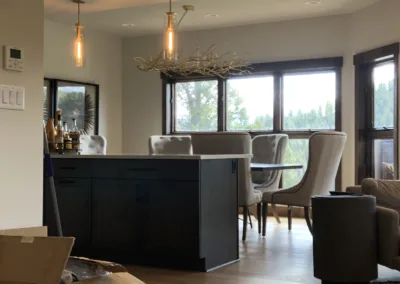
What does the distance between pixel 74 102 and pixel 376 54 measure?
4.06 metres

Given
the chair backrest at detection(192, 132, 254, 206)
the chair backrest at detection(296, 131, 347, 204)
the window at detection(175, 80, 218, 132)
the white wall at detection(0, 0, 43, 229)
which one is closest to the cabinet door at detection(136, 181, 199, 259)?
the chair backrest at detection(192, 132, 254, 206)

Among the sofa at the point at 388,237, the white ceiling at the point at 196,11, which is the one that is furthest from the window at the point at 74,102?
the sofa at the point at 388,237

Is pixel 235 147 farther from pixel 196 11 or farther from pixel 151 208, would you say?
pixel 196 11

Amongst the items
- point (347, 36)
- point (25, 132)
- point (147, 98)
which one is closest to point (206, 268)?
point (25, 132)

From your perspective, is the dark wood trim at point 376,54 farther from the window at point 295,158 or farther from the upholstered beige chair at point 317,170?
the upholstered beige chair at point 317,170

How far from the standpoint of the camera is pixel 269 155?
20.9 ft

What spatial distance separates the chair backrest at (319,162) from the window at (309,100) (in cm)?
199

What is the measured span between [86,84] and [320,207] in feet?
16.8

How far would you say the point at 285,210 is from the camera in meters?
7.49

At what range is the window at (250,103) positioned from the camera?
7642 mm

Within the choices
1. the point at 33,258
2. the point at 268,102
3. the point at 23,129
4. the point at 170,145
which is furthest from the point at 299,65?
the point at 33,258

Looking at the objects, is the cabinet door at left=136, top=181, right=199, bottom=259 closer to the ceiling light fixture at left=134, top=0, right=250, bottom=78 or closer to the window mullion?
the ceiling light fixture at left=134, top=0, right=250, bottom=78

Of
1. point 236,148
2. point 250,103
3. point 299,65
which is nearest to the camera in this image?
point 236,148

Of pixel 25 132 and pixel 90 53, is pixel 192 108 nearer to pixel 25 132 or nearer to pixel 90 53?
pixel 90 53
